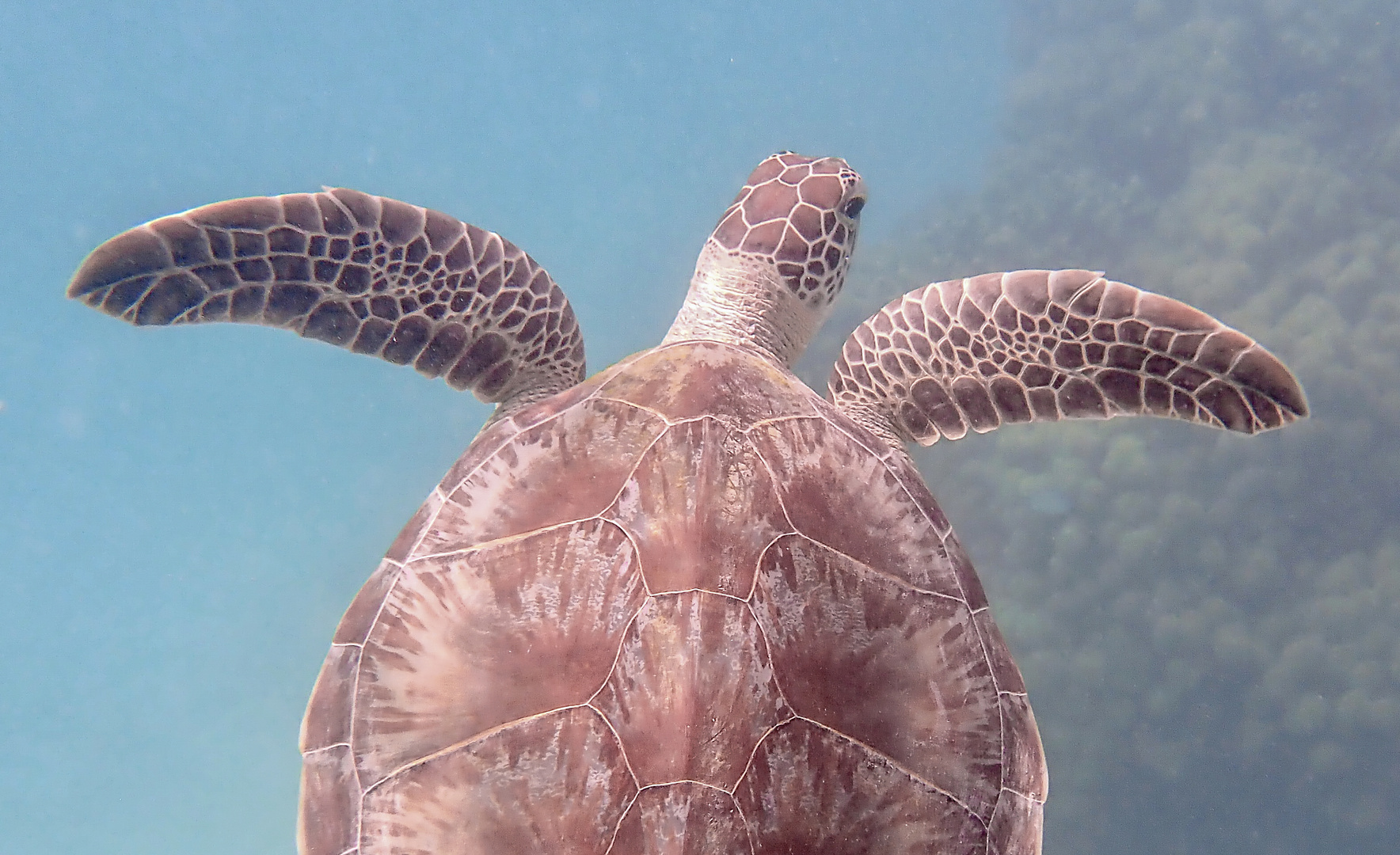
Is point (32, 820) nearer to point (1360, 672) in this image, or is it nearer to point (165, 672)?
point (165, 672)

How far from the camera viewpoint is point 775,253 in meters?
3.31

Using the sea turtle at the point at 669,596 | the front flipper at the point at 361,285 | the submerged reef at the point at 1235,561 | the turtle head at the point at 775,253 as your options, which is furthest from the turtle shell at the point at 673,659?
the submerged reef at the point at 1235,561

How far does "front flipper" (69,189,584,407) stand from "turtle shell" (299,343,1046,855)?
3.30 feet

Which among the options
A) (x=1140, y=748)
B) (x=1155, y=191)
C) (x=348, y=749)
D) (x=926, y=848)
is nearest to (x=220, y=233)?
(x=348, y=749)

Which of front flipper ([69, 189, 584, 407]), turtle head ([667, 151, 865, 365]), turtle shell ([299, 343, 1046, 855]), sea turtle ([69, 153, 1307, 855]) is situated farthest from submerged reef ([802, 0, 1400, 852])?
front flipper ([69, 189, 584, 407])

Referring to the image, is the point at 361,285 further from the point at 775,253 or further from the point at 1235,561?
the point at 1235,561

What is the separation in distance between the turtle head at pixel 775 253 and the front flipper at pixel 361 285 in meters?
0.75

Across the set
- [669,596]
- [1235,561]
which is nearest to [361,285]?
[669,596]

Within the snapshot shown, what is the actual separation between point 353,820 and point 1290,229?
9.59m


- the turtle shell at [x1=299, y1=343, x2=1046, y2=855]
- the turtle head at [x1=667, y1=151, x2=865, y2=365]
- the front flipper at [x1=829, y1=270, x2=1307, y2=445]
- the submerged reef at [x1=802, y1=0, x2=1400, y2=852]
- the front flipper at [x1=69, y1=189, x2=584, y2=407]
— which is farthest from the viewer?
the submerged reef at [x1=802, y1=0, x2=1400, y2=852]

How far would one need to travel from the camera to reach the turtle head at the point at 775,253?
3291 mm

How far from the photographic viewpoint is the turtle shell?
1446mm

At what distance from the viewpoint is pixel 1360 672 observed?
5336 mm

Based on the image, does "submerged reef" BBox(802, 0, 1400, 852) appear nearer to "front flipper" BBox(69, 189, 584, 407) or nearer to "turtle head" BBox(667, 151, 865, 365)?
"turtle head" BBox(667, 151, 865, 365)
